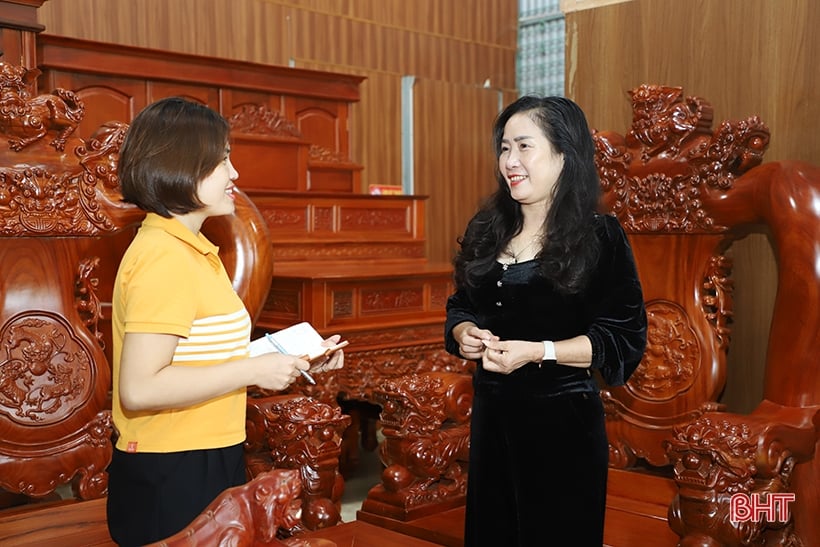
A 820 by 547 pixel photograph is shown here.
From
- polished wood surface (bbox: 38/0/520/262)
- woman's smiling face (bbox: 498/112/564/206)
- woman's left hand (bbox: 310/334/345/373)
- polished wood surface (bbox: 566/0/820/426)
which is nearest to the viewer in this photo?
woman's left hand (bbox: 310/334/345/373)

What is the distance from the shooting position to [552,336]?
5.62 ft

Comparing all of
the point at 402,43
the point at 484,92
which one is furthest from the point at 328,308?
the point at 484,92

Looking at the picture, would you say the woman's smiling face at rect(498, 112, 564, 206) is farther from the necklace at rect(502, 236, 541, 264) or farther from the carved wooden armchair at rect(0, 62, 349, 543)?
the carved wooden armchair at rect(0, 62, 349, 543)

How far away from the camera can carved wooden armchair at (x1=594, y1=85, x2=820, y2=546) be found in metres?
1.80

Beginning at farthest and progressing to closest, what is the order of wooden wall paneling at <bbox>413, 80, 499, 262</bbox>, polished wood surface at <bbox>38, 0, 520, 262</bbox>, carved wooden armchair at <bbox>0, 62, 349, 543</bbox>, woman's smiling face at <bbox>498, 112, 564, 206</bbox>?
wooden wall paneling at <bbox>413, 80, 499, 262</bbox> < polished wood surface at <bbox>38, 0, 520, 262</bbox> < carved wooden armchair at <bbox>0, 62, 349, 543</bbox> < woman's smiling face at <bbox>498, 112, 564, 206</bbox>

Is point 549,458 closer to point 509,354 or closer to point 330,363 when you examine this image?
point 509,354

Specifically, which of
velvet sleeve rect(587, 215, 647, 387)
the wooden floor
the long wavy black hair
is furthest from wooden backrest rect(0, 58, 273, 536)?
velvet sleeve rect(587, 215, 647, 387)

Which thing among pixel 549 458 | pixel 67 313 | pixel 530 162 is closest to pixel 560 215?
pixel 530 162

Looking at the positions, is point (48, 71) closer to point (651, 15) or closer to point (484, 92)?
point (651, 15)

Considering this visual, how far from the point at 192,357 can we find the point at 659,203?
138cm

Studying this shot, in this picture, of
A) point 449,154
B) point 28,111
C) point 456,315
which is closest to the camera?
point 456,315

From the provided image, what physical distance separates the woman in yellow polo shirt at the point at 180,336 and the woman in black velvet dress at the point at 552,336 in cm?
45

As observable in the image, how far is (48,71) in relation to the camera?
499 centimetres

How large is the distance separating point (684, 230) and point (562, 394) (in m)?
0.81
